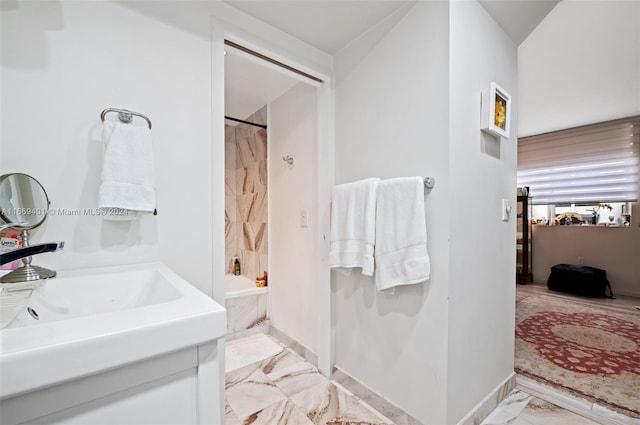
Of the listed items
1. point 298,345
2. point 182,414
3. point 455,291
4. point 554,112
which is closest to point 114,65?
point 182,414

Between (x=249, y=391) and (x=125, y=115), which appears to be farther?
(x=249, y=391)

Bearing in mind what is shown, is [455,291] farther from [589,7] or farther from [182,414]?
[589,7]

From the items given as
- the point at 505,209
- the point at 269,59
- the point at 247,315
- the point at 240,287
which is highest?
the point at 269,59

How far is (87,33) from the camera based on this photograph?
110cm

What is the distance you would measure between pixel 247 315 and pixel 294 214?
3.41 ft

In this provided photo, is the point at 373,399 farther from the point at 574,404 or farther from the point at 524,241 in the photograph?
the point at 524,241

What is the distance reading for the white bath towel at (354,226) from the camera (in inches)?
58.4

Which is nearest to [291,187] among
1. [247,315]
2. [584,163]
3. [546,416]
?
[247,315]

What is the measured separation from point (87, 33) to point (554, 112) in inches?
187

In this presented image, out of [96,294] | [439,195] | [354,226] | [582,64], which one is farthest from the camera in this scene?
[582,64]

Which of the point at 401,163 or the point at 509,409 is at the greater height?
the point at 401,163

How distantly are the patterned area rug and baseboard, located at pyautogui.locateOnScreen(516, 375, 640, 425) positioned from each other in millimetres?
50

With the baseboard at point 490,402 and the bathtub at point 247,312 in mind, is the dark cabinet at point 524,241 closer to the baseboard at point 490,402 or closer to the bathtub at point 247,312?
the baseboard at point 490,402

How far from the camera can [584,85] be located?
2.91 m
